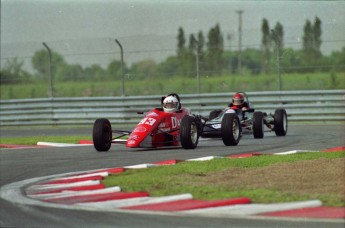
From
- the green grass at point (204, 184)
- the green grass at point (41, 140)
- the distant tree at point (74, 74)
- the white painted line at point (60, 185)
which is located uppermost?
the distant tree at point (74, 74)

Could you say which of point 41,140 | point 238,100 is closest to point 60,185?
point 238,100

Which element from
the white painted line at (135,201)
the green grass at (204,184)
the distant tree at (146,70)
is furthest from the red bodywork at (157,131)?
the white painted line at (135,201)

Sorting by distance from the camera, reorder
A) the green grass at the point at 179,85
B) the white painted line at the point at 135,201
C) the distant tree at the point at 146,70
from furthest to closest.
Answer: the green grass at the point at 179,85 → the distant tree at the point at 146,70 → the white painted line at the point at 135,201

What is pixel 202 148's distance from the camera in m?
17.6

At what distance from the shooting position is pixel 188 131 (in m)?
16.9

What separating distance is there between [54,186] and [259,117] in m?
8.82

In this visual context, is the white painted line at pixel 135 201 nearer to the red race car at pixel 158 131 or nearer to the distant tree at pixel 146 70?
the red race car at pixel 158 131

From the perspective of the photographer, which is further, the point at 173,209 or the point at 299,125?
the point at 299,125

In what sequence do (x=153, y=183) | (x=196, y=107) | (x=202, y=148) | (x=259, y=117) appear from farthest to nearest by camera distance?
1. (x=196, y=107)
2. (x=259, y=117)
3. (x=202, y=148)
4. (x=153, y=183)

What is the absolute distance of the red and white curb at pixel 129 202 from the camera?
8914mm

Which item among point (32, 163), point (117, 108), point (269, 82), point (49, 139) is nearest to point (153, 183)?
point (32, 163)

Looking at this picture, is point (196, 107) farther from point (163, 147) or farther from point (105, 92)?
point (105, 92)

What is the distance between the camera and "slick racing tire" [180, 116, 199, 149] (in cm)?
1683

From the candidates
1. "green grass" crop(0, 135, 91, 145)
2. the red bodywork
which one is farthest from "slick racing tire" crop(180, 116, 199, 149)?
"green grass" crop(0, 135, 91, 145)
